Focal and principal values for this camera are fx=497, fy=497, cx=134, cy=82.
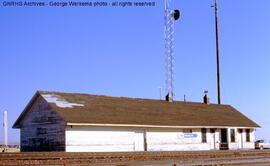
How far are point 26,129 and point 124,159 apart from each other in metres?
16.2

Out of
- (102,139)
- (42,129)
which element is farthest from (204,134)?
(42,129)

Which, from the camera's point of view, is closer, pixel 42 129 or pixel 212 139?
pixel 42 129

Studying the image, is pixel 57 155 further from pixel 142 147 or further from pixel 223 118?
pixel 223 118

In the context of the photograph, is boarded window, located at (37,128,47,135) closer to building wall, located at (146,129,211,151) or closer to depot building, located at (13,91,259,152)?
depot building, located at (13,91,259,152)

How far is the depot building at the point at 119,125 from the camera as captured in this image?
2973 cm

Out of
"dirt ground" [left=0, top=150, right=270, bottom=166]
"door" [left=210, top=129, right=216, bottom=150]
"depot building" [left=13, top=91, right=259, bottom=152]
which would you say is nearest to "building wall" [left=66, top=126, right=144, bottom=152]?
"depot building" [left=13, top=91, right=259, bottom=152]

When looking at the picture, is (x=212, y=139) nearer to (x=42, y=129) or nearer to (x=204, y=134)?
(x=204, y=134)

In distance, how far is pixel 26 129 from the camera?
3341 centimetres

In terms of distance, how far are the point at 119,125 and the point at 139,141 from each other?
9.62 feet

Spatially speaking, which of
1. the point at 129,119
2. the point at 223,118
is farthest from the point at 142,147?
the point at 223,118

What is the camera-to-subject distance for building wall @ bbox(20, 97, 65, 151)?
97.1 feet

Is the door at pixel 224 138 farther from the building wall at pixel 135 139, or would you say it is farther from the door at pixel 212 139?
the door at pixel 212 139

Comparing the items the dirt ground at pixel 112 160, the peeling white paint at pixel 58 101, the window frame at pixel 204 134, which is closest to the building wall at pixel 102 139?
the peeling white paint at pixel 58 101

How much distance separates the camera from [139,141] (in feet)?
110
